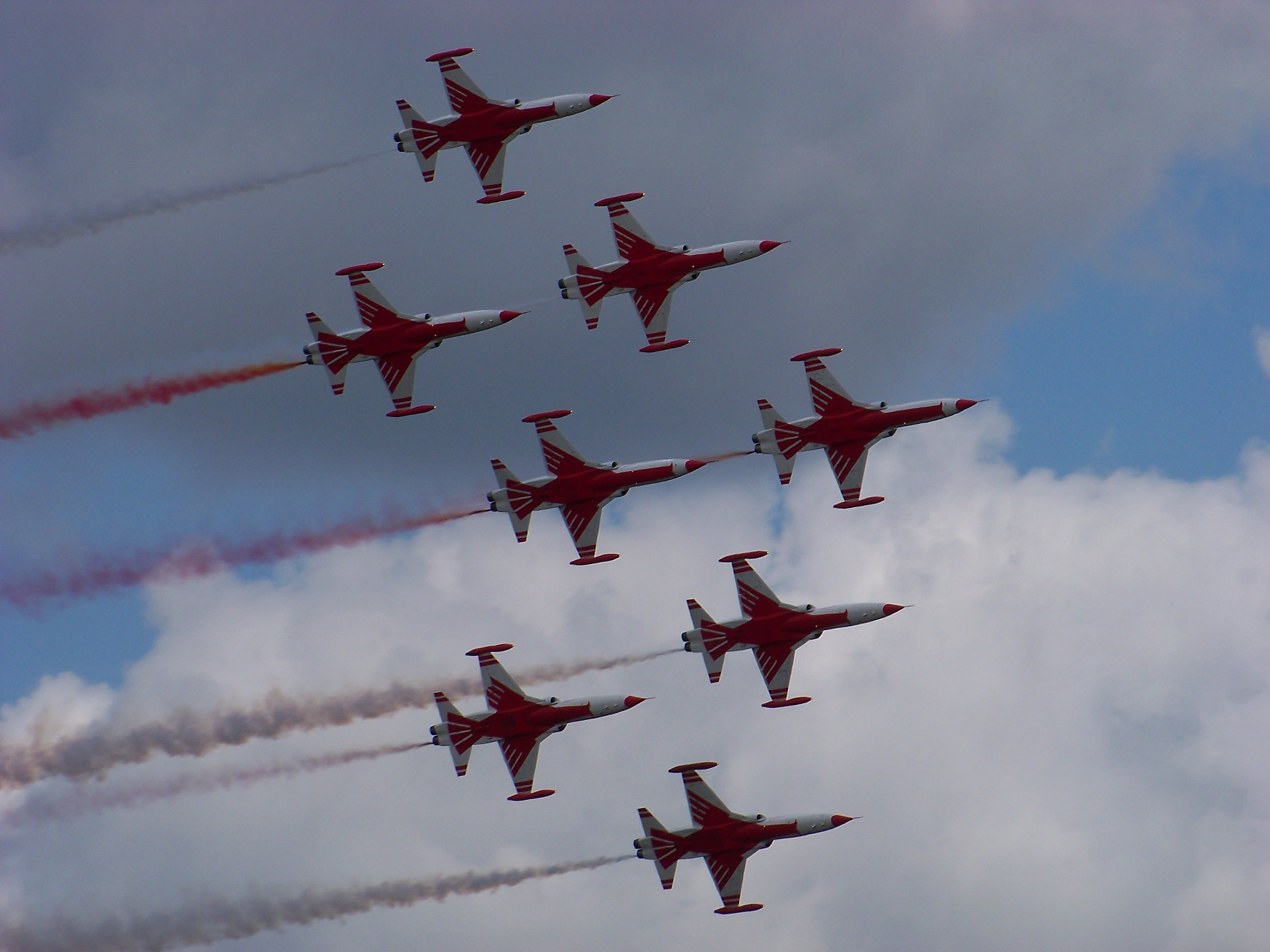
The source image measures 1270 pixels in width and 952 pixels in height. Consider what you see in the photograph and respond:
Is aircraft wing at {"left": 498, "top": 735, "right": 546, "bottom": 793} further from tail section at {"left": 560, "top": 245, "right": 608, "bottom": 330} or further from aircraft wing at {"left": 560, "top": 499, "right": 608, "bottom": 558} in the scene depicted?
tail section at {"left": 560, "top": 245, "right": 608, "bottom": 330}

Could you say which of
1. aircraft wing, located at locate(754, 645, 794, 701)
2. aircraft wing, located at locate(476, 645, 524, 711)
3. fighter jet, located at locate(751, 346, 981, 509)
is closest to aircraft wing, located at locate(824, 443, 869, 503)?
fighter jet, located at locate(751, 346, 981, 509)

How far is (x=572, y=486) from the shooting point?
9588 centimetres

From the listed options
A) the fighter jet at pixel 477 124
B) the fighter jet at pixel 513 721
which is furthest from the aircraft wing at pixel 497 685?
the fighter jet at pixel 477 124

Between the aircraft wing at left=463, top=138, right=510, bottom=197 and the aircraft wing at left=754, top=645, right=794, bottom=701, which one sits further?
the aircraft wing at left=754, top=645, right=794, bottom=701

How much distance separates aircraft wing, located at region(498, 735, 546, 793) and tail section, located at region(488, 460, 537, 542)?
34.7 ft

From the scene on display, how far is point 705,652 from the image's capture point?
98938 millimetres

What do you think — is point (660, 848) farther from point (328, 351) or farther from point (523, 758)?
point (328, 351)

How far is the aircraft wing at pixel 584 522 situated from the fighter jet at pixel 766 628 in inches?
264

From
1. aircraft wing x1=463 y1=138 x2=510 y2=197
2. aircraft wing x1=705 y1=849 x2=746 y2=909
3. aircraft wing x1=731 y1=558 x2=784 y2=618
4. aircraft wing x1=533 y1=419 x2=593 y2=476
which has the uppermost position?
aircraft wing x1=463 y1=138 x2=510 y2=197

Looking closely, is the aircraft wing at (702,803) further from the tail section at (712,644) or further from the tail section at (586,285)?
the tail section at (586,285)

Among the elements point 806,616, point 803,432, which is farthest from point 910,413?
point 806,616

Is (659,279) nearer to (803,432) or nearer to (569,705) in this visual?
(803,432)

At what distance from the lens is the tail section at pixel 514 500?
95062 millimetres

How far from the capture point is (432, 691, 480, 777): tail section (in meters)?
96.9
